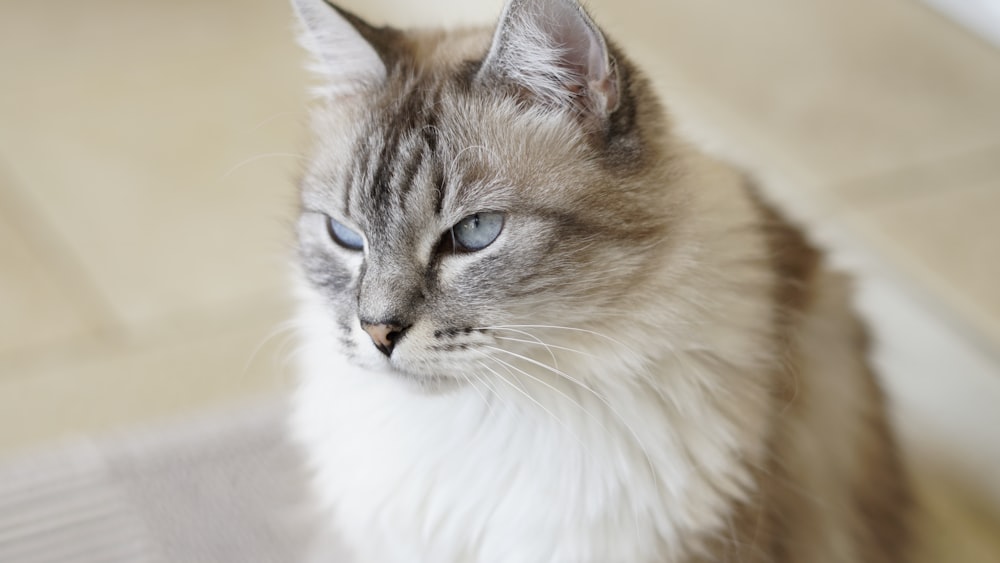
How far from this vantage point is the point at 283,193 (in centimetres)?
267

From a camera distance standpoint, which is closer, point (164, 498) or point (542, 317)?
point (542, 317)

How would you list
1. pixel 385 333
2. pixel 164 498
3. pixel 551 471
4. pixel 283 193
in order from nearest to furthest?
1. pixel 385 333
2. pixel 551 471
3. pixel 164 498
4. pixel 283 193

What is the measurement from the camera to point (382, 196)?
1.20m

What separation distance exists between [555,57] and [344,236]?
1.14 feet

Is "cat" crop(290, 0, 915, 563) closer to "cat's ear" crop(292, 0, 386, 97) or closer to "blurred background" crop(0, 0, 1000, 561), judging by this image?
"cat's ear" crop(292, 0, 386, 97)

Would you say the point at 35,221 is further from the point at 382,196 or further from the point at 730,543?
the point at 730,543

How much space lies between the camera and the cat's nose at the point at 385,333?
117cm

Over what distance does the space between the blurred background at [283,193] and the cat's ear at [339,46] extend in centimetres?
13

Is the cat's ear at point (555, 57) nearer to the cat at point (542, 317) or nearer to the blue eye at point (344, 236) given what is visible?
the cat at point (542, 317)

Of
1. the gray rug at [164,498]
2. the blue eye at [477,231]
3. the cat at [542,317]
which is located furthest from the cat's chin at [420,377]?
the gray rug at [164,498]

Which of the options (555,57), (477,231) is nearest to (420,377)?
(477,231)

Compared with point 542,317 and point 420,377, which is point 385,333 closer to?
point 420,377

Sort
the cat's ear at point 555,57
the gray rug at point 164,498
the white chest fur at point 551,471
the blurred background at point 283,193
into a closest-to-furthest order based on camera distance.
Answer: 1. the cat's ear at point 555,57
2. the white chest fur at point 551,471
3. the gray rug at point 164,498
4. the blurred background at point 283,193

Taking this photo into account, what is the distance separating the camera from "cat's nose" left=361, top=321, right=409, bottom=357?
1.17 meters
